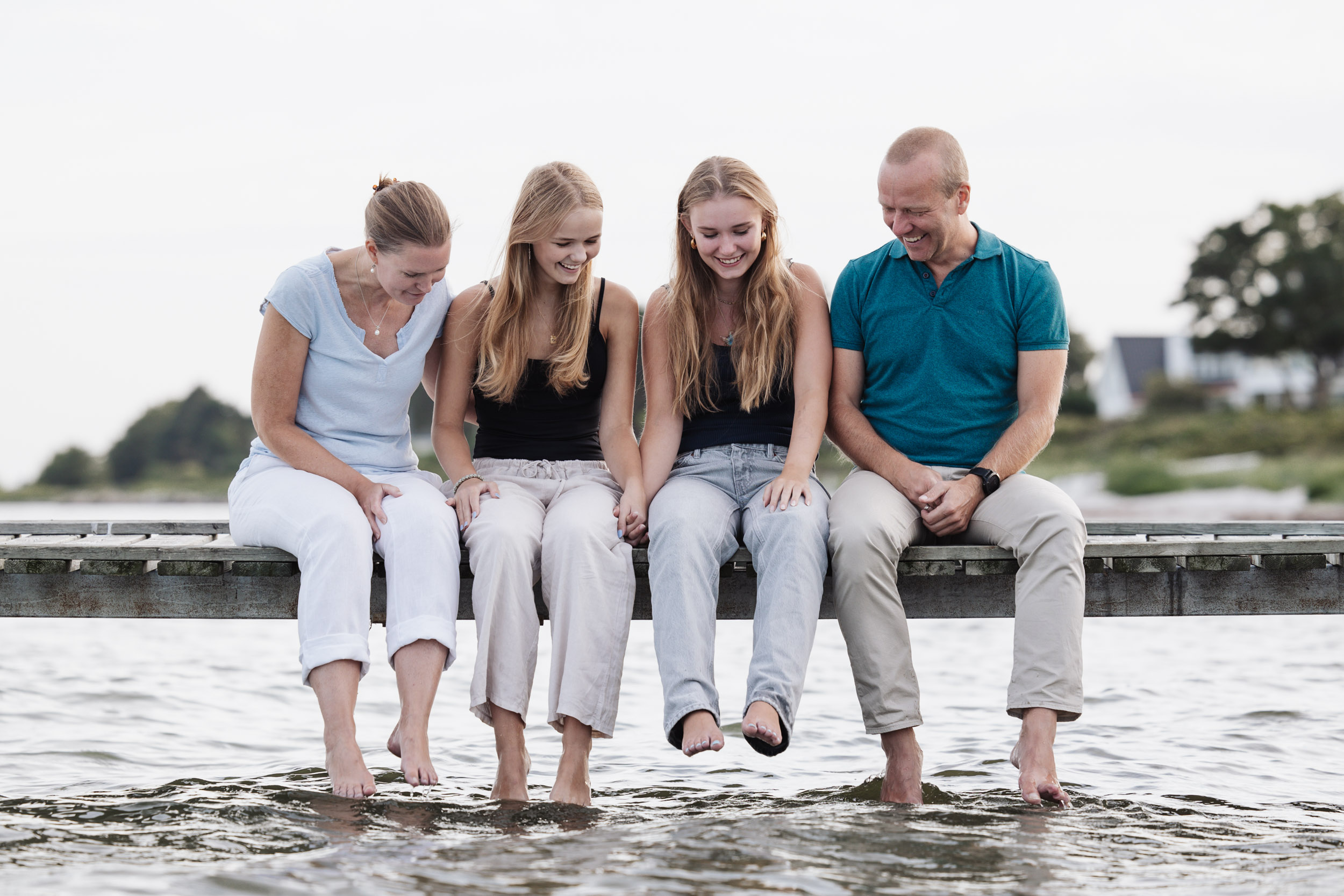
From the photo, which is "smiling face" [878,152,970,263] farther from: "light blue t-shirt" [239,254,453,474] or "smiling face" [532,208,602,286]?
"light blue t-shirt" [239,254,453,474]

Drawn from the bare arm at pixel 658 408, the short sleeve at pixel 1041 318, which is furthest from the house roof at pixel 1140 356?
the bare arm at pixel 658 408

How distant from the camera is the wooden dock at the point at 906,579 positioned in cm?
340

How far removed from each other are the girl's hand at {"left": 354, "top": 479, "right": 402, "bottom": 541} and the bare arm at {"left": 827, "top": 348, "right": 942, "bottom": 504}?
4.29 ft

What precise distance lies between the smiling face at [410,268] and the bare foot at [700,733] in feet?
4.47

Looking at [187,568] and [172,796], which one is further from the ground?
[187,568]

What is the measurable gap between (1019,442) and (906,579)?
1.66ft

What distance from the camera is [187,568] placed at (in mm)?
3457

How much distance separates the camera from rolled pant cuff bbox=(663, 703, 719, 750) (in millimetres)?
2992

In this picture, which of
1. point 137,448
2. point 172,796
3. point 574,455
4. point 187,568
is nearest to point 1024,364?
point 574,455

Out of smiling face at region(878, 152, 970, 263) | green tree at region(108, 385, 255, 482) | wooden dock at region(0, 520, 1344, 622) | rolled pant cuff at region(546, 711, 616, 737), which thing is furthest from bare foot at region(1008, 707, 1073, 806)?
green tree at region(108, 385, 255, 482)

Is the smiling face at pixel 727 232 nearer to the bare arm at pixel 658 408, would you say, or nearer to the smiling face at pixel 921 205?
the bare arm at pixel 658 408

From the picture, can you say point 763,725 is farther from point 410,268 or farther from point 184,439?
point 184,439

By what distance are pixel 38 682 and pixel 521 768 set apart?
13.4 ft

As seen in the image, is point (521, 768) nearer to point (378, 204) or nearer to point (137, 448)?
point (378, 204)
